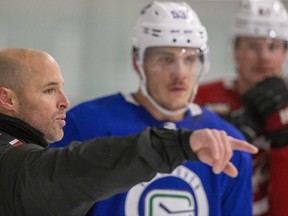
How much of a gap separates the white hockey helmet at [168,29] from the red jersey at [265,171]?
442 mm

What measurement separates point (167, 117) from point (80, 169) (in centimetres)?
98

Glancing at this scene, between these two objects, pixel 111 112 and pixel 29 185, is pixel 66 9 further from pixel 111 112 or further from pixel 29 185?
pixel 29 185

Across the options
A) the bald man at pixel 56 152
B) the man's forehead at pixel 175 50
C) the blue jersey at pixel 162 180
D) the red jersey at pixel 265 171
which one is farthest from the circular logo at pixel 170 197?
the bald man at pixel 56 152

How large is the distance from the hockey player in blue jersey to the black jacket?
30.6 inches

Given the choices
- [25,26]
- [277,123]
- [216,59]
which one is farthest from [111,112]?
[216,59]

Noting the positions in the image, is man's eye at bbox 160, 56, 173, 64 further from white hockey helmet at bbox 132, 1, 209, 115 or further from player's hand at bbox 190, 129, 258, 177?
player's hand at bbox 190, 129, 258, 177

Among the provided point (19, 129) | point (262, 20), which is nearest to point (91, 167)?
point (19, 129)

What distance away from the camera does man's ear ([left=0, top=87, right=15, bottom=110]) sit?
57.8 inches

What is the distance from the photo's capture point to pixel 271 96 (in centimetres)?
274

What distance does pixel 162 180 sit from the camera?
7.32 ft

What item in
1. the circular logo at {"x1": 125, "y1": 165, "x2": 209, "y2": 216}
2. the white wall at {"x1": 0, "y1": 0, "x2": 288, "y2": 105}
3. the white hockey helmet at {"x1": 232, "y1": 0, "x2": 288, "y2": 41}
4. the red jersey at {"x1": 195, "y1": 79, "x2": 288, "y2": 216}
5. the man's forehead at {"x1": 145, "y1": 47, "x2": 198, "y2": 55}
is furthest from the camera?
the white wall at {"x1": 0, "y1": 0, "x2": 288, "y2": 105}

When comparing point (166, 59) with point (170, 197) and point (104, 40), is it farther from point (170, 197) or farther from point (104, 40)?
point (104, 40)

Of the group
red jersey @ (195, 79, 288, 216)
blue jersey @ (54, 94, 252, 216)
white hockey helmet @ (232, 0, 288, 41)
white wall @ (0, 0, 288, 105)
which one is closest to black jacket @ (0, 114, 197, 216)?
blue jersey @ (54, 94, 252, 216)

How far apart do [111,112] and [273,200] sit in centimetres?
62
